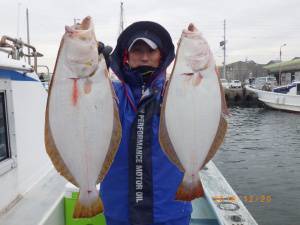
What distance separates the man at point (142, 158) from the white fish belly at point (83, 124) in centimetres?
47

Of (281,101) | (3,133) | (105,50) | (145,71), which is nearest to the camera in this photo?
(105,50)

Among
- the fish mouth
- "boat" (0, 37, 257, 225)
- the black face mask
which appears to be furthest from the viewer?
"boat" (0, 37, 257, 225)

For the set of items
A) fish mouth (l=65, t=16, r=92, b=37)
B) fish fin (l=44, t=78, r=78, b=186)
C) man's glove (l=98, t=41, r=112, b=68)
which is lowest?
fish fin (l=44, t=78, r=78, b=186)

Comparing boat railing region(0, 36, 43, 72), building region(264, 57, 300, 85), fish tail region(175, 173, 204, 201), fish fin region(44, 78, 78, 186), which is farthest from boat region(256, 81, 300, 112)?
fish fin region(44, 78, 78, 186)

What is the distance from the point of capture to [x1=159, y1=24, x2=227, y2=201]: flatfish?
210 cm

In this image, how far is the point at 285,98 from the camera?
31094mm

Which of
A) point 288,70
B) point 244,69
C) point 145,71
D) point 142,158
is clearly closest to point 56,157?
point 142,158

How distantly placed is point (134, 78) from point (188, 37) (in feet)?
2.08

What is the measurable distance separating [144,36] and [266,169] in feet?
36.7

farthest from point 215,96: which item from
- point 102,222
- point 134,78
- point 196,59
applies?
point 102,222

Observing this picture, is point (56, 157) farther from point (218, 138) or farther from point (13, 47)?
point (13, 47)

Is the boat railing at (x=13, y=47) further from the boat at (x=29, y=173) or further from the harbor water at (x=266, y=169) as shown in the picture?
the harbor water at (x=266, y=169)

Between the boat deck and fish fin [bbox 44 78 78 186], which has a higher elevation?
fish fin [bbox 44 78 78 186]

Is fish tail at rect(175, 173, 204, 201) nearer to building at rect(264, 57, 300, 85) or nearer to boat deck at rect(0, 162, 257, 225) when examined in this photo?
boat deck at rect(0, 162, 257, 225)
